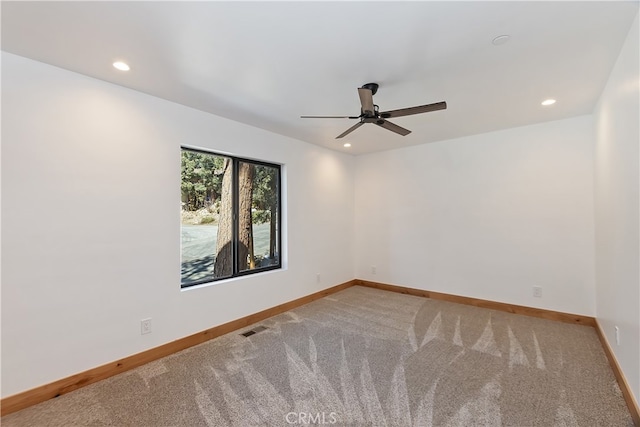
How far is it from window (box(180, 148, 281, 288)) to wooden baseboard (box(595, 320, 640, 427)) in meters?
3.40

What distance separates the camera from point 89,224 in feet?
7.47

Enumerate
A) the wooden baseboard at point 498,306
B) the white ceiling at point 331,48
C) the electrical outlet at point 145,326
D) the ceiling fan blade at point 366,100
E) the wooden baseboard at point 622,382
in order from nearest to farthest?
the white ceiling at point 331,48
the wooden baseboard at point 622,382
the ceiling fan blade at point 366,100
the electrical outlet at point 145,326
the wooden baseboard at point 498,306

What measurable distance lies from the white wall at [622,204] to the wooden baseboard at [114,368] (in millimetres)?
3302

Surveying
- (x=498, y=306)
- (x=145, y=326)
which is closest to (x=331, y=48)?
(x=145, y=326)

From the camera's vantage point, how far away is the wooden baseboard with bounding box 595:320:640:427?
174cm

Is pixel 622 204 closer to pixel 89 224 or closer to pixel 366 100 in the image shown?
pixel 366 100

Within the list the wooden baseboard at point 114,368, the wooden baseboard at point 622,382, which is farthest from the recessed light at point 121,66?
the wooden baseboard at point 622,382

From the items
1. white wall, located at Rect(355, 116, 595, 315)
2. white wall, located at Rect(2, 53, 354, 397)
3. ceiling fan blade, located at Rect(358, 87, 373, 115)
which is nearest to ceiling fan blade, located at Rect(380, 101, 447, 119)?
ceiling fan blade, located at Rect(358, 87, 373, 115)

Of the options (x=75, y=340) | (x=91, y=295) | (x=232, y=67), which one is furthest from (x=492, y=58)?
(x=75, y=340)

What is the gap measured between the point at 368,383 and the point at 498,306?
265 centimetres

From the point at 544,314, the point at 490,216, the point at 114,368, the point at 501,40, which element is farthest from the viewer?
the point at 490,216

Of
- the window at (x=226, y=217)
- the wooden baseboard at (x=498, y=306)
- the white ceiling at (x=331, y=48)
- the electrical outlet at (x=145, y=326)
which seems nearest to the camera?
the white ceiling at (x=331, y=48)

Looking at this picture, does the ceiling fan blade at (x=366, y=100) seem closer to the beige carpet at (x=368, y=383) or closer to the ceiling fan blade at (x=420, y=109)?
the ceiling fan blade at (x=420, y=109)

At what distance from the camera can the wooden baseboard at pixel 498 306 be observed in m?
3.36
